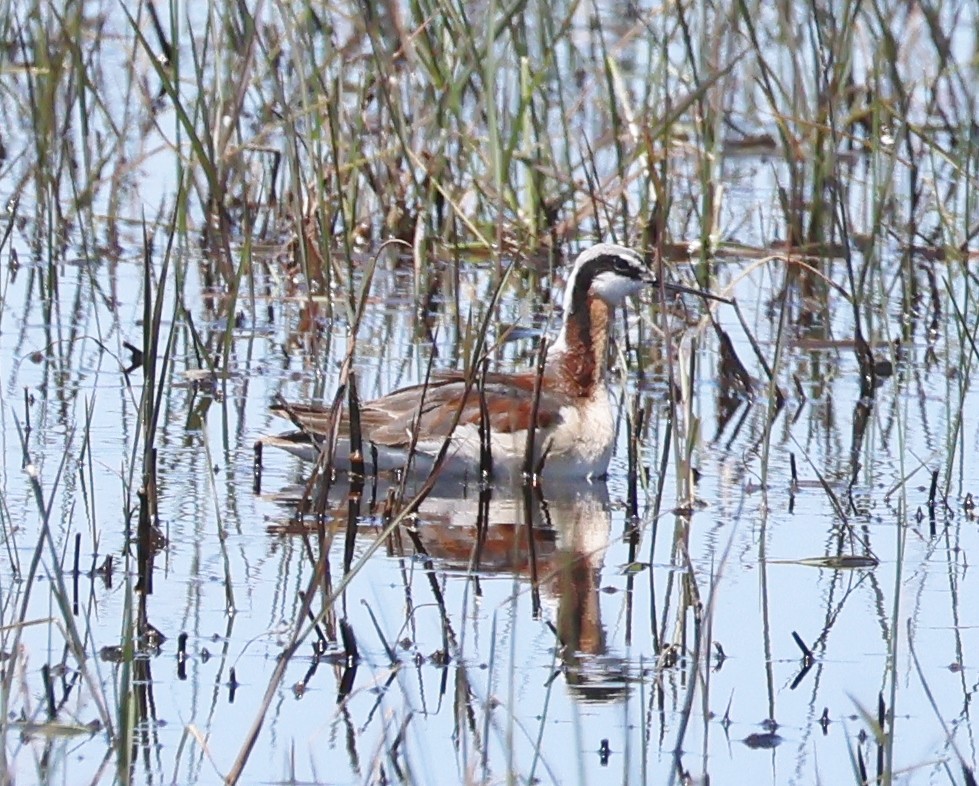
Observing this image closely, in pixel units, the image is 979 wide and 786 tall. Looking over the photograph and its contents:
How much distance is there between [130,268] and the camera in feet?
34.6

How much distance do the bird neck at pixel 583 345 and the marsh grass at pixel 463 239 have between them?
0.89ft

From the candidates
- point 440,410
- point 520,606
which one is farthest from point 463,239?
point 520,606

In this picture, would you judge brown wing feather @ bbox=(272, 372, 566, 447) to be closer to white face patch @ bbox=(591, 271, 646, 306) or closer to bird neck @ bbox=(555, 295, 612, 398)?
bird neck @ bbox=(555, 295, 612, 398)

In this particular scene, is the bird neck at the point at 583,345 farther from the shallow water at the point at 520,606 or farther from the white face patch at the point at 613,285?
the shallow water at the point at 520,606

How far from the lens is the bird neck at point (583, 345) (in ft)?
27.1

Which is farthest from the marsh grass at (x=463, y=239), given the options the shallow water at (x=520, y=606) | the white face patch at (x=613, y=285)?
the white face patch at (x=613, y=285)

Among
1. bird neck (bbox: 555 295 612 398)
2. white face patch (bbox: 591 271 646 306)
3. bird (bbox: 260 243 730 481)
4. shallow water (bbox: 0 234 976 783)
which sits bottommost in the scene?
shallow water (bbox: 0 234 976 783)

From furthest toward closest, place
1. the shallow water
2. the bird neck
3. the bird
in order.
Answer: the bird neck < the bird < the shallow water

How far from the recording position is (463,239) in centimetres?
1077

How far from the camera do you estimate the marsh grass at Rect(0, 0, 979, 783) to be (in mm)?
6879

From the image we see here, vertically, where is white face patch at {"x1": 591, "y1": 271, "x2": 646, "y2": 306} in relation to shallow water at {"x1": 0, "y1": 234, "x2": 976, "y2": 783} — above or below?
above

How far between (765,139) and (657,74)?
4092 mm

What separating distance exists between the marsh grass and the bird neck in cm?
27

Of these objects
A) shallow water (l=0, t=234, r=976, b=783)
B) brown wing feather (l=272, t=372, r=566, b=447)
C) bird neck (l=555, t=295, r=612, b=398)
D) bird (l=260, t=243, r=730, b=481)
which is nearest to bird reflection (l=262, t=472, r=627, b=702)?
shallow water (l=0, t=234, r=976, b=783)
